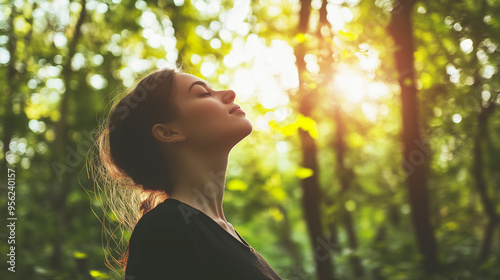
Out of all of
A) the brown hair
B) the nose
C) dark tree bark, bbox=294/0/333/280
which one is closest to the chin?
the nose

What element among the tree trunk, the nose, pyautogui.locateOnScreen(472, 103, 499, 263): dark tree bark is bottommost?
the tree trunk

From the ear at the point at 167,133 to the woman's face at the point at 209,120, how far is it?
0.03 m

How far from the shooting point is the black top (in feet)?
3.84

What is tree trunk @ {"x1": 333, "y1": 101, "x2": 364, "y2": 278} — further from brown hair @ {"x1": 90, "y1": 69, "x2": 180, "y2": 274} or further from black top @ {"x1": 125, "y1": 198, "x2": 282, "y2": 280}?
black top @ {"x1": 125, "y1": 198, "x2": 282, "y2": 280}

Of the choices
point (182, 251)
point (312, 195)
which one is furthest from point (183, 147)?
point (312, 195)

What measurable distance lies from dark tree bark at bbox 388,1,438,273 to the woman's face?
3.03 meters

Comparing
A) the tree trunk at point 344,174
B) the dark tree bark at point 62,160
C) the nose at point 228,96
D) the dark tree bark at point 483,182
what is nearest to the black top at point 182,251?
the nose at point 228,96

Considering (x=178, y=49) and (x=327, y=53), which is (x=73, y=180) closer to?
(x=178, y=49)

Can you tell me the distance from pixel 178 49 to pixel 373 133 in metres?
5.59

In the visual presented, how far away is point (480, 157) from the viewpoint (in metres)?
4.95

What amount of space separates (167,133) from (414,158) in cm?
331

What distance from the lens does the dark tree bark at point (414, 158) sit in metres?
4.04

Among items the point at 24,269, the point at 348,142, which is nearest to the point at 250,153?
the point at 348,142

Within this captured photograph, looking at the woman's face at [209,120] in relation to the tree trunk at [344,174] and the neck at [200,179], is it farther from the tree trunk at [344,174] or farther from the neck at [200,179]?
the tree trunk at [344,174]
